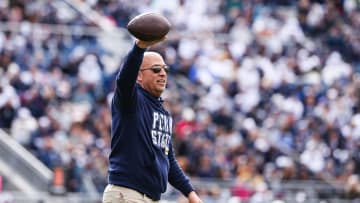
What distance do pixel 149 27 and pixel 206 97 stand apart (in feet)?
47.2

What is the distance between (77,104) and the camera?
19266 mm

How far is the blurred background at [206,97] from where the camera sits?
18078 millimetres

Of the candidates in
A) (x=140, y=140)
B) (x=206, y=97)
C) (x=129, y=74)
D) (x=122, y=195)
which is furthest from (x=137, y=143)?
(x=206, y=97)

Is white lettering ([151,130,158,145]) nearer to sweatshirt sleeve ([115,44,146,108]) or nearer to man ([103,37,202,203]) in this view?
man ([103,37,202,203])

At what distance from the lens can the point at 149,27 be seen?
7.38m

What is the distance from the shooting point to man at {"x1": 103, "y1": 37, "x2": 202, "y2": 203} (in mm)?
7859

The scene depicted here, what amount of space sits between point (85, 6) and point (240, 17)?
383 centimetres

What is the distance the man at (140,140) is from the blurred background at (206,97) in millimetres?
7878

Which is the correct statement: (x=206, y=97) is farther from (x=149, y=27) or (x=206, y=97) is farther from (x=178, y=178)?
(x=149, y=27)

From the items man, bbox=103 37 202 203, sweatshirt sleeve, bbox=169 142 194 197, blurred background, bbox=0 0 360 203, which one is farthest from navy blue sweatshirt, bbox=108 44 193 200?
blurred background, bbox=0 0 360 203

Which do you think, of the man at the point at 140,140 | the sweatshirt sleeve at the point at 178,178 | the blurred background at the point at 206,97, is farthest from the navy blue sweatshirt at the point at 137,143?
the blurred background at the point at 206,97

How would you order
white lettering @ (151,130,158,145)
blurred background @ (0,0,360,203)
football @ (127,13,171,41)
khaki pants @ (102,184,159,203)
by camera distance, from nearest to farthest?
football @ (127,13,171,41), khaki pants @ (102,184,159,203), white lettering @ (151,130,158,145), blurred background @ (0,0,360,203)

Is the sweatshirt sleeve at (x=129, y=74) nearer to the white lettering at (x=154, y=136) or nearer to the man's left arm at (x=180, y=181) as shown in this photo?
the white lettering at (x=154, y=136)

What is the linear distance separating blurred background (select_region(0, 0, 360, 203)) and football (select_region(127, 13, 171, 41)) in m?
8.57
